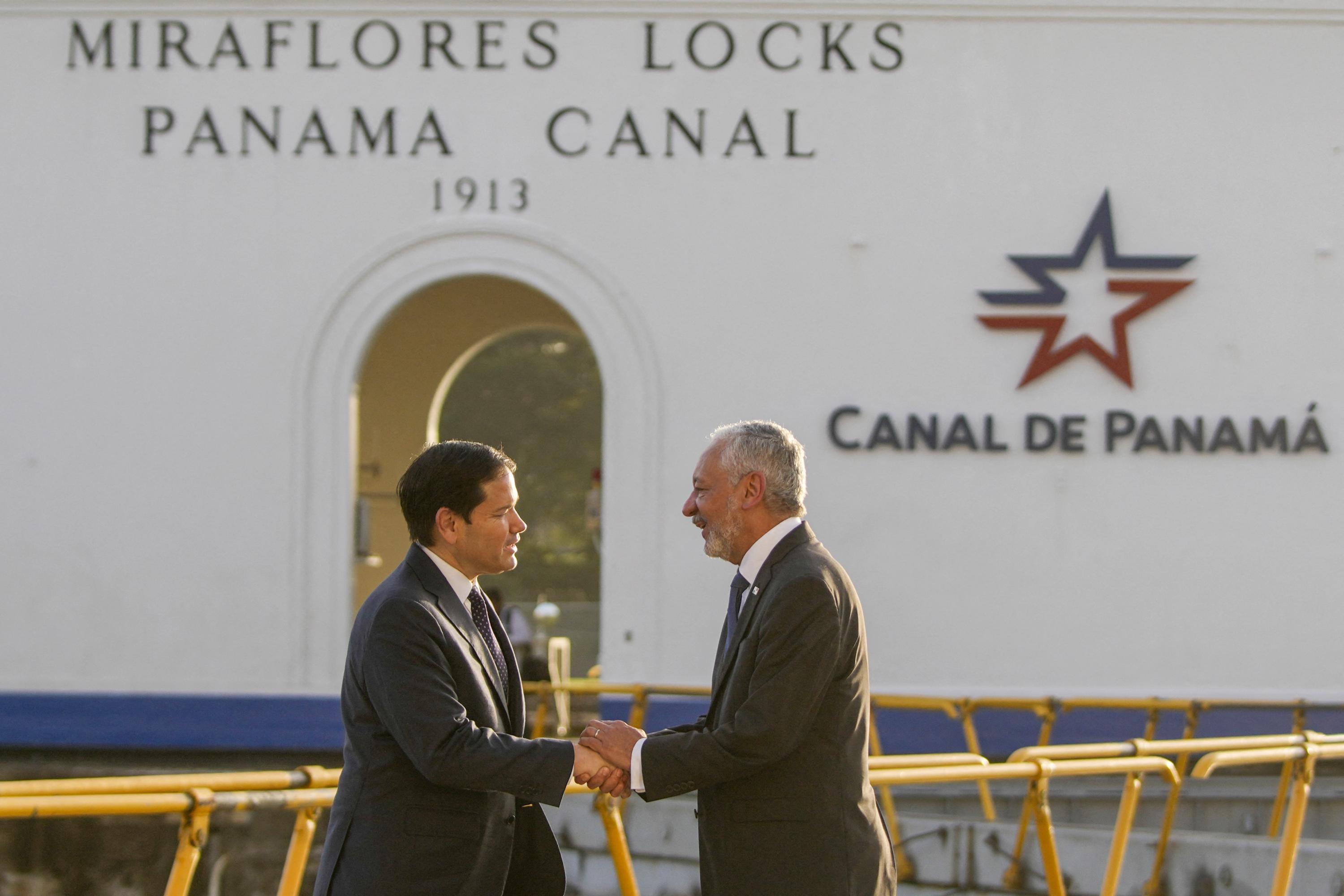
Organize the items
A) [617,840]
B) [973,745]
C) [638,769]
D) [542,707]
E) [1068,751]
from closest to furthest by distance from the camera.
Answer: [638,769]
[617,840]
[1068,751]
[973,745]
[542,707]

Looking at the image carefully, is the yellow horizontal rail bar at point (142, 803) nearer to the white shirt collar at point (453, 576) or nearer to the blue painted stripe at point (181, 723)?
the white shirt collar at point (453, 576)

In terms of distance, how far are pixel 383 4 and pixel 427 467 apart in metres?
6.81

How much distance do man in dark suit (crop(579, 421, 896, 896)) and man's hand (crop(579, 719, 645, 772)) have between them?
0.02 m

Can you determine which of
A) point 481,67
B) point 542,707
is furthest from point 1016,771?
point 481,67

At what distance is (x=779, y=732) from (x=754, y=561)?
1.48ft

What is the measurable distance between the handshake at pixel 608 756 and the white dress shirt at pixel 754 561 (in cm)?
3

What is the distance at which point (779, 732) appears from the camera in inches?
130

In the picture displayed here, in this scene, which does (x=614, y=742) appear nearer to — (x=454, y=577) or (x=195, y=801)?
(x=454, y=577)

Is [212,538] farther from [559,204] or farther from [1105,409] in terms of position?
[1105,409]

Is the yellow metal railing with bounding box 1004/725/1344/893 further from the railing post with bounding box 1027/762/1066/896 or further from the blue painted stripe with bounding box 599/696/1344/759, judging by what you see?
the blue painted stripe with bounding box 599/696/1344/759

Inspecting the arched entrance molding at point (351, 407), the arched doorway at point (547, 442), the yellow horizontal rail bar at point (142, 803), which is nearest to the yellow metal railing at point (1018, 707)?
the arched entrance molding at point (351, 407)

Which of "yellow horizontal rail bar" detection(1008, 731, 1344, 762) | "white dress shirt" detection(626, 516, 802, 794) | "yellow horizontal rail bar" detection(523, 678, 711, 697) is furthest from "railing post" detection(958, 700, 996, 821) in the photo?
"white dress shirt" detection(626, 516, 802, 794)

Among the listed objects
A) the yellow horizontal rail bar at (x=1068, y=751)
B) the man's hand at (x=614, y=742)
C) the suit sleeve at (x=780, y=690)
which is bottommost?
the yellow horizontal rail bar at (x=1068, y=751)

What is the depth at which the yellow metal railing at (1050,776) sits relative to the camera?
482 centimetres
